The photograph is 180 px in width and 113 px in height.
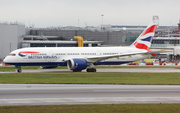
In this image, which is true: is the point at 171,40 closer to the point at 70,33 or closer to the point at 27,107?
the point at 70,33

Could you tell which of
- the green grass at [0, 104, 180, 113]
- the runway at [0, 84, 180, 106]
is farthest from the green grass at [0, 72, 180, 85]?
the green grass at [0, 104, 180, 113]

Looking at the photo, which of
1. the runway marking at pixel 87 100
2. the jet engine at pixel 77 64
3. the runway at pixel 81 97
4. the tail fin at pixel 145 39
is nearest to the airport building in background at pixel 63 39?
the tail fin at pixel 145 39

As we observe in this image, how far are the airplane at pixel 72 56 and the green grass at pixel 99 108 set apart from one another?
27153 mm

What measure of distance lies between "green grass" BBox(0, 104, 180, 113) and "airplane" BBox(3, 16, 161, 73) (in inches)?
1069

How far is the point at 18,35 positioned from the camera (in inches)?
3907

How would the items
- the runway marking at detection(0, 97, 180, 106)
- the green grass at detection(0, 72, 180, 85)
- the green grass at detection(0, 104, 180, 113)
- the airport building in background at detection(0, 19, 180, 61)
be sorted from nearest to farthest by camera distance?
the green grass at detection(0, 104, 180, 113) < the runway marking at detection(0, 97, 180, 106) < the green grass at detection(0, 72, 180, 85) < the airport building in background at detection(0, 19, 180, 61)

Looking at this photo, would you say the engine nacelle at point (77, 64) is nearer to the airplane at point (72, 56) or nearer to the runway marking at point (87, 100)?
the airplane at point (72, 56)

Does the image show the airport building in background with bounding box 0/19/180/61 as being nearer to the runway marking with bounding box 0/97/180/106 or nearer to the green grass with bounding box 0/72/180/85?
the green grass with bounding box 0/72/180/85

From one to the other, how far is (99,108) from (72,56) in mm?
30816

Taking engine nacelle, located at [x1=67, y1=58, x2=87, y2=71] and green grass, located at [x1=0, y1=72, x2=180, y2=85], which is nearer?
green grass, located at [x1=0, y1=72, x2=180, y2=85]

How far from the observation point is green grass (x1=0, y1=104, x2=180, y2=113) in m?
16.7

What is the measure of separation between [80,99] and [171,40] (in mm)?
108575

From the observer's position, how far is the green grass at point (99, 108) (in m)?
16.7

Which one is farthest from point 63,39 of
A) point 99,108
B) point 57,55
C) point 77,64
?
point 99,108
